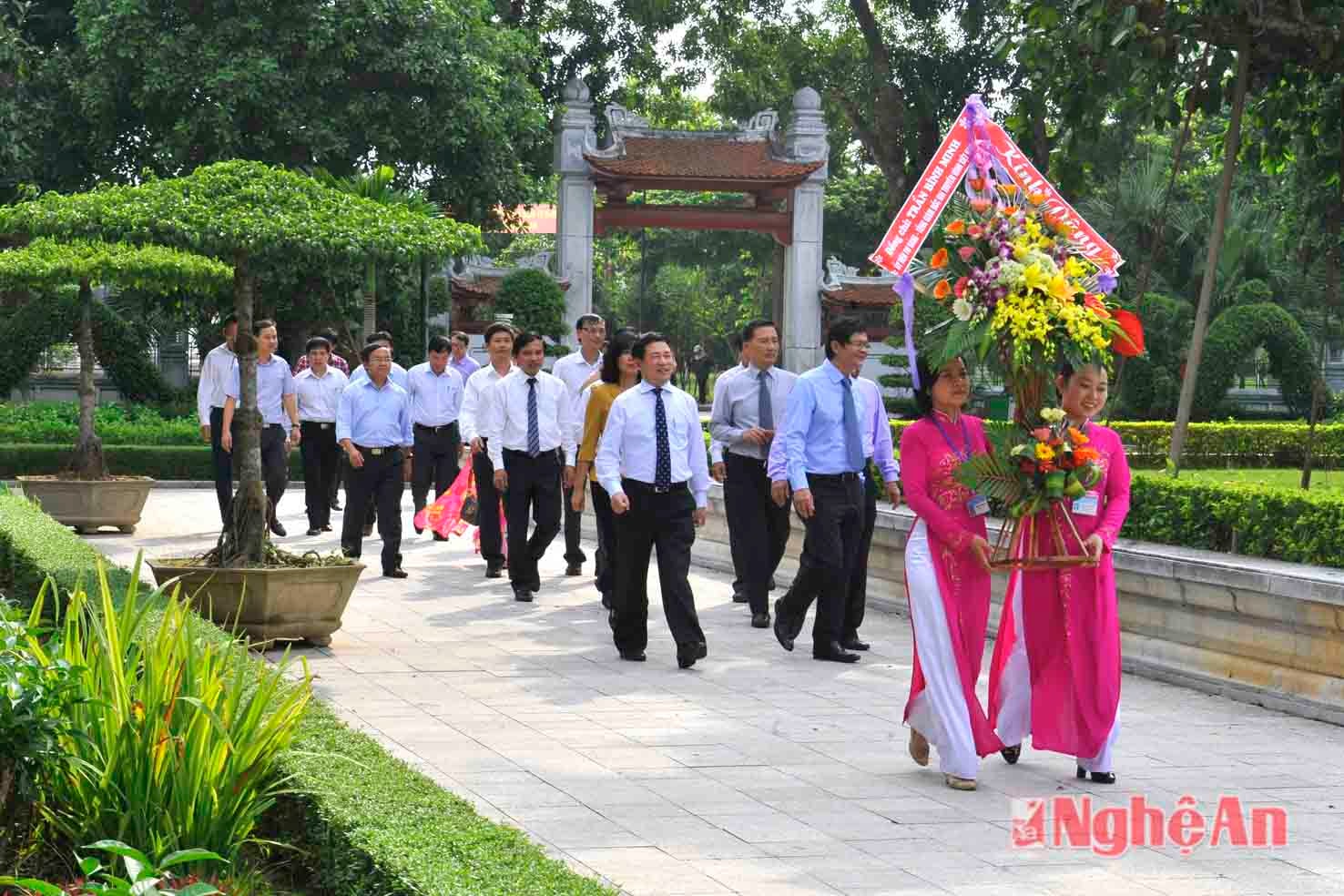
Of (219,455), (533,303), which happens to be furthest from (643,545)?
(533,303)

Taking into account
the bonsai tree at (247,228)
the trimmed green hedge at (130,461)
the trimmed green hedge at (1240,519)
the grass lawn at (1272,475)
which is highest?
the bonsai tree at (247,228)

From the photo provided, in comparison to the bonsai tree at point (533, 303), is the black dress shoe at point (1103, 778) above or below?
below

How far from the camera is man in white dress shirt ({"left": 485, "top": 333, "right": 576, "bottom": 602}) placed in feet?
38.7

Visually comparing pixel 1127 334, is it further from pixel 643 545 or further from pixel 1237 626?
pixel 643 545

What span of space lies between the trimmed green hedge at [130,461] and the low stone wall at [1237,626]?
14.2 metres

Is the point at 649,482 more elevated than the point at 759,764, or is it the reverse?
the point at 649,482

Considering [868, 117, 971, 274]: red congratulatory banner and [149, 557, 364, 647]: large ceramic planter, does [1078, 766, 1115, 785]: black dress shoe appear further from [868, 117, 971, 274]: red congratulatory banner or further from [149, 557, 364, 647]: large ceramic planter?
[149, 557, 364, 647]: large ceramic planter

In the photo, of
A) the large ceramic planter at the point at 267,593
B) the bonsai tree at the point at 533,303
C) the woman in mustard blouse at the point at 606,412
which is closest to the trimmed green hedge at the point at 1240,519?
the woman in mustard blouse at the point at 606,412

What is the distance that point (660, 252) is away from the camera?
52969mm

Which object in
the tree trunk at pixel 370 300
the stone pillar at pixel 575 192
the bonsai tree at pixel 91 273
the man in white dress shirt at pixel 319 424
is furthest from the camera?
the stone pillar at pixel 575 192

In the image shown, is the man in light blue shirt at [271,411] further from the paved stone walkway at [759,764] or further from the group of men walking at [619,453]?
the paved stone walkway at [759,764]

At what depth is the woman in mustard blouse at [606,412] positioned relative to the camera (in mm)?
10898

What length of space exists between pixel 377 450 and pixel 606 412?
261 centimetres

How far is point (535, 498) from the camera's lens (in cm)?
1202
